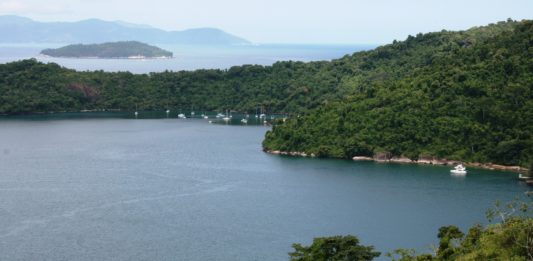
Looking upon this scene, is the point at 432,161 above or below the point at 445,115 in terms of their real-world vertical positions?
below

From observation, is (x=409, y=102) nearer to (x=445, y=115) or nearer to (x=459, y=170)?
(x=445, y=115)

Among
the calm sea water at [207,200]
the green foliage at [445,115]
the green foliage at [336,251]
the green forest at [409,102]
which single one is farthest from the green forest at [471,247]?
the green forest at [409,102]

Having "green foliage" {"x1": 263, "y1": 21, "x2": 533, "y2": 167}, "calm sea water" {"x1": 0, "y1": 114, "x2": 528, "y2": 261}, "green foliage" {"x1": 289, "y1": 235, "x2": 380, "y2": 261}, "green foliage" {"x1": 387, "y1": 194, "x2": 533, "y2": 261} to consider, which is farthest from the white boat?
"green foliage" {"x1": 387, "y1": 194, "x2": 533, "y2": 261}

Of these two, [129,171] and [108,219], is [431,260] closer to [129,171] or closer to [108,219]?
[108,219]

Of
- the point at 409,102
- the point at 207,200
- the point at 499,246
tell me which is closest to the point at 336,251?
the point at 499,246

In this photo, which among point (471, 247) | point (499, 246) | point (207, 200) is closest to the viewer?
point (499, 246)

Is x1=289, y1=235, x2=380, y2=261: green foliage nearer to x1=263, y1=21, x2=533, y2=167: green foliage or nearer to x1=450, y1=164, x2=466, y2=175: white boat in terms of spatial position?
x1=450, y1=164, x2=466, y2=175: white boat

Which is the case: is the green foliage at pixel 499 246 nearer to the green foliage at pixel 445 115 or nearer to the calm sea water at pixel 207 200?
the calm sea water at pixel 207 200
